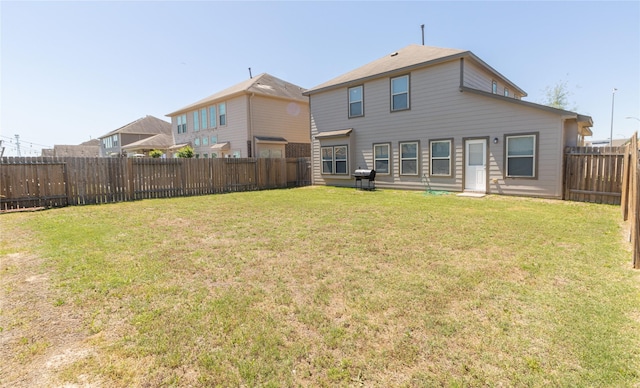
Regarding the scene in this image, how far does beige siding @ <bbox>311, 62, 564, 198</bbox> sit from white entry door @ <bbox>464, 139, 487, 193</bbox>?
19cm

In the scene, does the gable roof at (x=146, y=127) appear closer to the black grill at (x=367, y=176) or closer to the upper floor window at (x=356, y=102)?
the upper floor window at (x=356, y=102)

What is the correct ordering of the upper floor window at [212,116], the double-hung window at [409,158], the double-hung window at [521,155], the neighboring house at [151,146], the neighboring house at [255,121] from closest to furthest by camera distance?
the double-hung window at [521,155] → the double-hung window at [409,158] → the neighboring house at [255,121] → the upper floor window at [212,116] → the neighboring house at [151,146]

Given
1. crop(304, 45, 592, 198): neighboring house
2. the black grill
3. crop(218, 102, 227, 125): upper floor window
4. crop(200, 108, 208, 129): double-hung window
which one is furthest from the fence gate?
crop(200, 108, 208, 129): double-hung window

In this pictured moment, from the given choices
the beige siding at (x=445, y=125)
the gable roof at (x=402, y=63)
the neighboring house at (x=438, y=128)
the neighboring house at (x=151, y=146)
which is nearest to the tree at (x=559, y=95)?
the gable roof at (x=402, y=63)

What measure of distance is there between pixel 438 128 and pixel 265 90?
1249 centimetres

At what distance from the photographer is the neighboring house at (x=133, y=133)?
37.5m

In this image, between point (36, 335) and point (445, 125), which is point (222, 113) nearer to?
point (445, 125)

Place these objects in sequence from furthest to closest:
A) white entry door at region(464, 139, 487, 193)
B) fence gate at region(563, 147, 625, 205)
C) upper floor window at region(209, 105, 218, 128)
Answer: upper floor window at region(209, 105, 218, 128)
white entry door at region(464, 139, 487, 193)
fence gate at region(563, 147, 625, 205)

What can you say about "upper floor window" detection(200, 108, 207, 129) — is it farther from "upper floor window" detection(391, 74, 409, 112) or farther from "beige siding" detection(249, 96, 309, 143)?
"upper floor window" detection(391, 74, 409, 112)

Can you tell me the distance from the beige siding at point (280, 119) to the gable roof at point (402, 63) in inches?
174

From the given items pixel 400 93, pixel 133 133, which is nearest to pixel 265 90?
pixel 400 93

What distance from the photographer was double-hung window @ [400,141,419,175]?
541 inches

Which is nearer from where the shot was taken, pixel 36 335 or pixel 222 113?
pixel 36 335

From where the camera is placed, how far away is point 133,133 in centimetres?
3794
